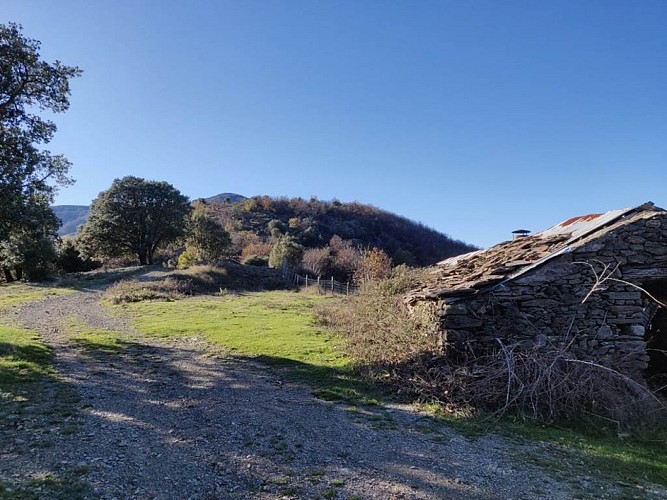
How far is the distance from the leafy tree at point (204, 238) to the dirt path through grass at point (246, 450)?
38195mm

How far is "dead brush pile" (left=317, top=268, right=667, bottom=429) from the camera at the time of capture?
755 centimetres

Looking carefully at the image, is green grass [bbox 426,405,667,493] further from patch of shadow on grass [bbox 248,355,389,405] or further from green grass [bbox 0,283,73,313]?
green grass [bbox 0,283,73,313]

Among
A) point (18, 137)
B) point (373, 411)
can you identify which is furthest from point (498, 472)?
point (18, 137)

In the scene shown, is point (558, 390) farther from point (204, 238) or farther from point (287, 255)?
point (204, 238)

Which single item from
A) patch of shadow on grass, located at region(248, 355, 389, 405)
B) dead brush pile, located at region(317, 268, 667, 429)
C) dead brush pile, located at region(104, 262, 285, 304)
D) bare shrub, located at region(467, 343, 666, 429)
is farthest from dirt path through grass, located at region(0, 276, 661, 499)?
dead brush pile, located at region(104, 262, 285, 304)

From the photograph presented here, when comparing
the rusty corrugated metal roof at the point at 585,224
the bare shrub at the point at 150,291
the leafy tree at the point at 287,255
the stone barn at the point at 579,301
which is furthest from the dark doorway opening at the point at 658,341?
the leafy tree at the point at 287,255

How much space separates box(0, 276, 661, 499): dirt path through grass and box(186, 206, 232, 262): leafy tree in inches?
1504

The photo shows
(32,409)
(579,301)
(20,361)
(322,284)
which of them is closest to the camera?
(32,409)

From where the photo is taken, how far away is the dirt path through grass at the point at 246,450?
4789 mm

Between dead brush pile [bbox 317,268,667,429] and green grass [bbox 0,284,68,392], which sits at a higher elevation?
dead brush pile [bbox 317,268,667,429]

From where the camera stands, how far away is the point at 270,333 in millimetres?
14922

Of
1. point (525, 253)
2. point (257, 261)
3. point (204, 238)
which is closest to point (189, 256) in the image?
point (204, 238)

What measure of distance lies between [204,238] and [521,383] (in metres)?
42.9

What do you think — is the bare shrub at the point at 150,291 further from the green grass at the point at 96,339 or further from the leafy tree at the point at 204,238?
the leafy tree at the point at 204,238
